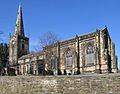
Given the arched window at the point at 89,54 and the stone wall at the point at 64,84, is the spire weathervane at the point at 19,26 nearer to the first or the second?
the arched window at the point at 89,54

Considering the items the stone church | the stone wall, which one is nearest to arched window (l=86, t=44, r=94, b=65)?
the stone church

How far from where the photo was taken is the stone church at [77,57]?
164 ft

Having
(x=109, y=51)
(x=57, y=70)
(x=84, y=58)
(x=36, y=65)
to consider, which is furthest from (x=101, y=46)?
(x=36, y=65)

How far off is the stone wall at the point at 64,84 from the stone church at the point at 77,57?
2746cm

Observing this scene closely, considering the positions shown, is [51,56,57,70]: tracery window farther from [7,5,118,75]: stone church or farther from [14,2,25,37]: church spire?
[14,2,25,37]: church spire

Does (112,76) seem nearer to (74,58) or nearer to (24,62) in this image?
(74,58)

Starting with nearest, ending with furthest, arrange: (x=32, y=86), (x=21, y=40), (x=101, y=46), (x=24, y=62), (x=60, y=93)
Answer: (x=60, y=93) → (x=32, y=86) → (x=101, y=46) → (x=24, y=62) → (x=21, y=40)

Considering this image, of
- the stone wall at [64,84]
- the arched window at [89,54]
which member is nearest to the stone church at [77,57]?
the arched window at [89,54]

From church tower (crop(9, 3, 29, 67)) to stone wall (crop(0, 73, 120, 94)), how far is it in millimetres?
56098

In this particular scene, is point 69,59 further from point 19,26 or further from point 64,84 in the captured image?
point 64,84

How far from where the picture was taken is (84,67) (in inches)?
2104

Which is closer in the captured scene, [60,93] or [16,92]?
[60,93]

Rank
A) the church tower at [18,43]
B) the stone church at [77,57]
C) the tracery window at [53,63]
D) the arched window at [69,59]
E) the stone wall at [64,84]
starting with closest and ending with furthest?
the stone wall at [64,84], the stone church at [77,57], the arched window at [69,59], the tracery window at [53,63], the church tower at [18,43]

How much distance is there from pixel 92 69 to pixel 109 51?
4886 mm
